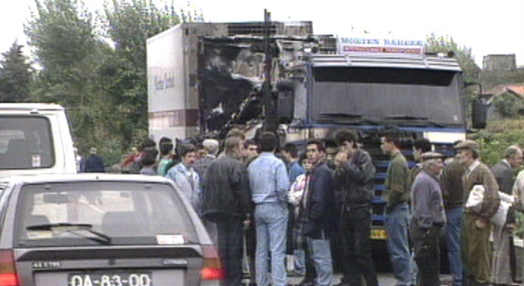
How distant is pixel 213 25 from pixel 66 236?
14413 mm

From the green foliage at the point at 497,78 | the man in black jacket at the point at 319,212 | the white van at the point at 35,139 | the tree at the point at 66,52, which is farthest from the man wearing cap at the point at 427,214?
the green foliage at the point at 497,78

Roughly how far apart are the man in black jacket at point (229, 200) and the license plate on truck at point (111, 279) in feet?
18.9

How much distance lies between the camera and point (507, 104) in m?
54.6

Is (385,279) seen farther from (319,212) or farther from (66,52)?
(66,52)

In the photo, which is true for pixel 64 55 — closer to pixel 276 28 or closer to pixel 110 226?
pixel 276 28

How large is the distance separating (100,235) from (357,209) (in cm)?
603

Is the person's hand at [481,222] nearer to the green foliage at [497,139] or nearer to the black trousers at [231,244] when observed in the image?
the black trousers at [231,244]

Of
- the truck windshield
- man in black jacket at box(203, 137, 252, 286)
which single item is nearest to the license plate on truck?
man in black jacket at box(203, 137, 252, 286)

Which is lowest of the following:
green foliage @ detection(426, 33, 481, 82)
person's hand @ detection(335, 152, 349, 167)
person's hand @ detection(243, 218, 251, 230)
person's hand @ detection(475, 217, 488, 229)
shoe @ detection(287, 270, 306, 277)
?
shoe @ detection(287, 270, 306, 277)

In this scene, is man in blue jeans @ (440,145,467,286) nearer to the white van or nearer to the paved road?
the paved road

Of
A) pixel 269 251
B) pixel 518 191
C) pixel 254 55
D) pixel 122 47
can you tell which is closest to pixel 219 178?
pixel 269 251

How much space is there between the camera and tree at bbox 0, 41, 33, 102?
3460 inches

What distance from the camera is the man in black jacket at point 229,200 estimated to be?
44.3 ft

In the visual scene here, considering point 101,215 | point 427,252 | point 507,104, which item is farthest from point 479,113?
point 507,104
